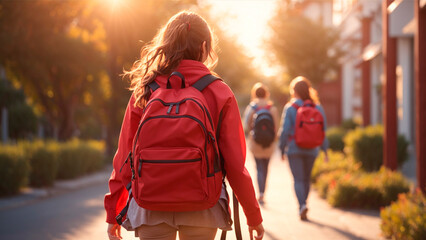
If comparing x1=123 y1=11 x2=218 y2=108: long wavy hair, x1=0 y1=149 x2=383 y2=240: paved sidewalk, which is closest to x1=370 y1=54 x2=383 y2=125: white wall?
x1=0 y1=149 x2=383 y2=240: paved sidewalk

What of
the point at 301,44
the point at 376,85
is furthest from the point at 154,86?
the point at 301,44

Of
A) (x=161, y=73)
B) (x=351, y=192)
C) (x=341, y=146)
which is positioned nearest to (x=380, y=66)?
(x=341, y=146)

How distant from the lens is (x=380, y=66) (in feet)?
80.5

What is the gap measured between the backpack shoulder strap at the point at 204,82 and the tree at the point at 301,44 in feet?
82.1

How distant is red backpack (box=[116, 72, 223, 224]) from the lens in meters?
2.54

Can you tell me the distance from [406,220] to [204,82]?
397cm

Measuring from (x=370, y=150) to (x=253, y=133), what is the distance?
194 inches

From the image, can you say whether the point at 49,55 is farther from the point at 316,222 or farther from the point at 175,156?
the point at 175,156

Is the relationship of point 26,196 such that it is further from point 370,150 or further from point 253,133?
point 370,150

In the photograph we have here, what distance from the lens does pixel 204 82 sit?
2.73m

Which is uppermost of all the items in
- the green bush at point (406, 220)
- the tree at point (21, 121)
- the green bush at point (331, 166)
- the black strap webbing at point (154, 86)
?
the black strap webbing at point (154, 86)

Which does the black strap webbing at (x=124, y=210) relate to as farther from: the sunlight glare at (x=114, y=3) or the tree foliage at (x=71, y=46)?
the sunlight glare at (x=114, y=3)

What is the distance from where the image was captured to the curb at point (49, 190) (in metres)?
10.3

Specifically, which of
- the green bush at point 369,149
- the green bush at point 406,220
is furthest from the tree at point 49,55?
the green bush at point 406,220
